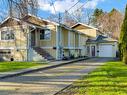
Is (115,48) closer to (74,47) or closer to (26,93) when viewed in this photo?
(74,47)

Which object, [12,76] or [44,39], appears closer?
[12,76]

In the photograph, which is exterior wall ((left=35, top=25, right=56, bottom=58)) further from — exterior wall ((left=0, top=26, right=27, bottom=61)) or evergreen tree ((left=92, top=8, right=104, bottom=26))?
evergreen tree ((left=92, top=8, right=104, bottom=26))

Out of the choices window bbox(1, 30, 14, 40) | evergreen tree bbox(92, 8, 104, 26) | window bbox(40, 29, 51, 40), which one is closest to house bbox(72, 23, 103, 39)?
window bbox(40, 29, 51, 40)

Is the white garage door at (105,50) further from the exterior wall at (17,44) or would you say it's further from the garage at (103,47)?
the exterior wall at (17,44)

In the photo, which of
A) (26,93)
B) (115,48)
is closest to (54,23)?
(115,48)

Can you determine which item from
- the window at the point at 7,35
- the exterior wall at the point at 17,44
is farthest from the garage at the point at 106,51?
the window at the point at 7,35

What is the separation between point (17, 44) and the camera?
3828 centimetres

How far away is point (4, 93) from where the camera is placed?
12.1m

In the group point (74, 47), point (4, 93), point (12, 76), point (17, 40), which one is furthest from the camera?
point (74, 47)

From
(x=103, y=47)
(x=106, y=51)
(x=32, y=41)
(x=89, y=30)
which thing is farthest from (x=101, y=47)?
(x=32, y=41)

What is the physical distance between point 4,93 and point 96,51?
4456 centimetres

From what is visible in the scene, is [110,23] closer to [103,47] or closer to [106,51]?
[103,47]

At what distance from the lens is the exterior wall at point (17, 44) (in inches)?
1486

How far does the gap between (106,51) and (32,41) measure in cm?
1923
